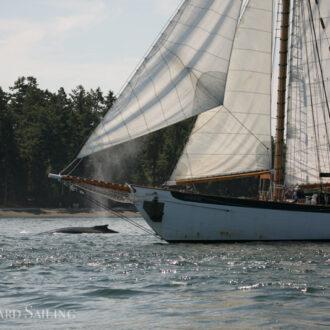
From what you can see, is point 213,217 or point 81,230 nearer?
point 213,217

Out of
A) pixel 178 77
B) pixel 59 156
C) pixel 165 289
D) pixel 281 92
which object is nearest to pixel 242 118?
pixel 281 92

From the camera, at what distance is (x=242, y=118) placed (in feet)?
117

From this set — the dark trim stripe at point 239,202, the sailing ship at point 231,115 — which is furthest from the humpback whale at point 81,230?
the dark trim stripe at point 239,202

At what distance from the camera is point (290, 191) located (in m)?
36.9

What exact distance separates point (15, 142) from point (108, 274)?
249 feet

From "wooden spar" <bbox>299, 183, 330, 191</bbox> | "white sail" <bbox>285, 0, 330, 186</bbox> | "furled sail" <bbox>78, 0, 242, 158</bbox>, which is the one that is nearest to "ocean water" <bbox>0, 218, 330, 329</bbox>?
"furled sail" <bbox>78, 0, 242, 158</bbox>

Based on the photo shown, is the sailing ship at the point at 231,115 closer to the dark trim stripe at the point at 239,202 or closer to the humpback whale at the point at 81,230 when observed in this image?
the dark trim stripe at the point at 239,202

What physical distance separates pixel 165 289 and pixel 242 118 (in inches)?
700

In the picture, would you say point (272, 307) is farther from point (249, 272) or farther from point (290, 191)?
point (290, 191)

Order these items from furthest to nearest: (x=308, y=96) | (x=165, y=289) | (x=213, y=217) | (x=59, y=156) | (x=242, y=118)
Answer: (x=59, y=156), (x=308, y=96), (x=242, y=118), (x=213, y=217), (x=165, y=289)

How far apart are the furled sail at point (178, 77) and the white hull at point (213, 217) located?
4555 millimetres

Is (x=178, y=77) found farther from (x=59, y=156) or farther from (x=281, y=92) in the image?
(x=59, y=156)

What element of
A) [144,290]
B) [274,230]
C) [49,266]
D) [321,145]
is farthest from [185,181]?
[144,290]

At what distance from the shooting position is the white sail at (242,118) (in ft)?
115
